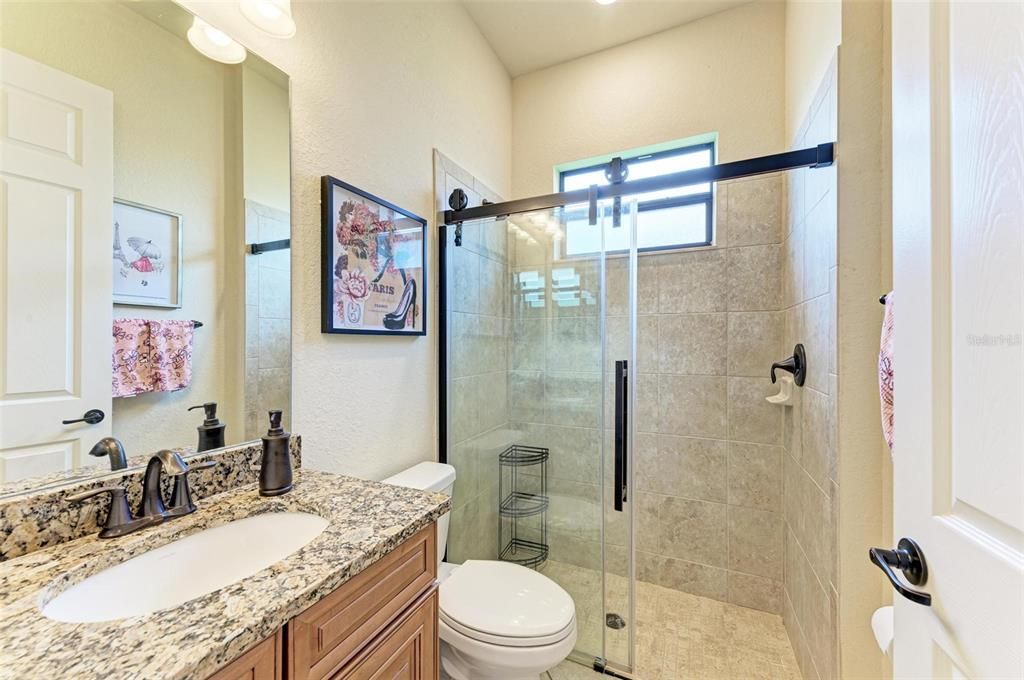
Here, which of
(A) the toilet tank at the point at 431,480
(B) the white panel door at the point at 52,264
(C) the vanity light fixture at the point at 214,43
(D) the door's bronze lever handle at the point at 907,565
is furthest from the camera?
(A) the toilet tank at the point at 431,480

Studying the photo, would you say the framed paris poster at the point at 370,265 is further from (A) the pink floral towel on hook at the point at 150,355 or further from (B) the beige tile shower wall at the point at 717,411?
(B) the beige tile shower wall at the point at 717,411

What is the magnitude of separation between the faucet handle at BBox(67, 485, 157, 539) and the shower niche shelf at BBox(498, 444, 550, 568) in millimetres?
1587

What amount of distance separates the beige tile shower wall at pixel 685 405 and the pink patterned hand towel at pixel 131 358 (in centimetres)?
151

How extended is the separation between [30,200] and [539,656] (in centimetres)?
166

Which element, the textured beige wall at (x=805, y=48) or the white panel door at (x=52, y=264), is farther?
the textured beige wall at (x=805, y=48)

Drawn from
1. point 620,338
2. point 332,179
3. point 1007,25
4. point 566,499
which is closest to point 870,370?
point 620,338

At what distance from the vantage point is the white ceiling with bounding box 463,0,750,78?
2.04 m

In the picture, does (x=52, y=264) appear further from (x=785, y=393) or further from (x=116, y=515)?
(x=785, y=393)

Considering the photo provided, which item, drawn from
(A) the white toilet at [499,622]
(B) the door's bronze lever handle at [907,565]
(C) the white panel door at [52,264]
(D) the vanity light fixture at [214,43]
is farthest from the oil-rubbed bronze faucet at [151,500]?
(B) the door's bronze lever handle at [907,565]

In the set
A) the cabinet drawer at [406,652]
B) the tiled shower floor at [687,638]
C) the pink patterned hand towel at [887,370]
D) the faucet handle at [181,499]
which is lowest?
the tiled shower floor at [687,638]

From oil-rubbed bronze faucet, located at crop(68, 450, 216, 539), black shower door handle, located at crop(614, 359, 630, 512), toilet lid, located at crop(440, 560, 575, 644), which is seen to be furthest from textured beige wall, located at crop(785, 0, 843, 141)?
oil-rubbed bronze faucet, located at crop(68, 450, 216, 539)

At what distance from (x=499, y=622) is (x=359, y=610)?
687 millimetres

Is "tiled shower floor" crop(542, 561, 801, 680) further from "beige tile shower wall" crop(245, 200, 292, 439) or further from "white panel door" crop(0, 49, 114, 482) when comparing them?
"white panel door" crop(0, 49, 114, 482)

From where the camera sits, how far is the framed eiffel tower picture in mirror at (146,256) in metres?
0.86
